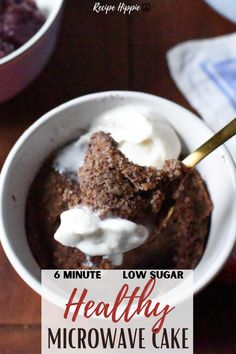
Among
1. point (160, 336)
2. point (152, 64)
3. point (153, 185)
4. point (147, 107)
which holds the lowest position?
point (160, 336)

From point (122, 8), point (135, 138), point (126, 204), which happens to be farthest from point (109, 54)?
point (126, 204)

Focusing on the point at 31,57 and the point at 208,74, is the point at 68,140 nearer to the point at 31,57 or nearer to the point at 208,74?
the point at 31,57

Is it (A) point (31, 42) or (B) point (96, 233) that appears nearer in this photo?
(B) point (96, 233)

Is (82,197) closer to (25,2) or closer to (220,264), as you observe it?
(220,264)

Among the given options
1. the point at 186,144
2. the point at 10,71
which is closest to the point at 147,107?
the point at 186,144

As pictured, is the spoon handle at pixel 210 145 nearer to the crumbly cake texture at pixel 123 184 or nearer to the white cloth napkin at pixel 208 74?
the crumbly cake texture at pixel 123 184

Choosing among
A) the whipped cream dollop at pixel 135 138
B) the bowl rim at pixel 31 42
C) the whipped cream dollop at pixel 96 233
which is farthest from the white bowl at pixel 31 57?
the whipped cream dollop at pixel 96 233
